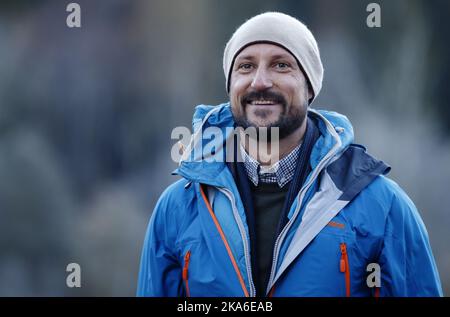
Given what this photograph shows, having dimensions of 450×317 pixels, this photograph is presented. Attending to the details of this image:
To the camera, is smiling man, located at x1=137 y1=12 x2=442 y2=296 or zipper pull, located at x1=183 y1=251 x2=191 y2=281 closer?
smiling man, located at x1=137 y1=12 x2=442 y2=296

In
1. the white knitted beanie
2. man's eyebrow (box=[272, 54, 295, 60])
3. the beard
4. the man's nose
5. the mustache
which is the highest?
the white knitted beanie

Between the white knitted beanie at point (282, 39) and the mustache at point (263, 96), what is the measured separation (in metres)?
0.20

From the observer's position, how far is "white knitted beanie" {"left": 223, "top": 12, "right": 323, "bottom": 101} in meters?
2.41

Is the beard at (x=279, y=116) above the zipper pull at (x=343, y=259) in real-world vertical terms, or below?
above

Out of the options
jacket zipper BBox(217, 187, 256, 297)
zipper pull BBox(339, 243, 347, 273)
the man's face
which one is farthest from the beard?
zipper pull BBox(339, 243, 347, 273)

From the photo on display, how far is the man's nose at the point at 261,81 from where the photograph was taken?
90.1 inches

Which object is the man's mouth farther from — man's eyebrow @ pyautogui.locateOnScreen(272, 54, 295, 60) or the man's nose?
man's eyebrow @ pyautogui.locateOnScreen(272, 54, 295, 60)

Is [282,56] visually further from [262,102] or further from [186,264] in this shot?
[186,264]

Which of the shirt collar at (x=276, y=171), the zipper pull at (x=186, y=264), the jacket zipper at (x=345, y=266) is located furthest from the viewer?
the shirt collar at (x=276, y=171)

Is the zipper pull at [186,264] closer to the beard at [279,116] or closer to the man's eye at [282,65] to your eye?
the beard at [279,116]

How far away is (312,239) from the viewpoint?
2.14 meters

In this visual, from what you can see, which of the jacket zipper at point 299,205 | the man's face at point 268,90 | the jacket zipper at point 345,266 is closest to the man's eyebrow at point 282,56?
the man's face at point 268,90

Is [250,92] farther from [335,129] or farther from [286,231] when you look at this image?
[286,231]

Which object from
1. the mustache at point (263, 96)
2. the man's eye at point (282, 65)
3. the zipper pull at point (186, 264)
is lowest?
the zipper pull at point (186, 264)
